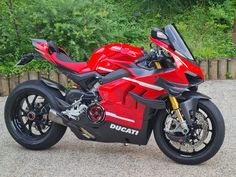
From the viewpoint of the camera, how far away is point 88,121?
434cm

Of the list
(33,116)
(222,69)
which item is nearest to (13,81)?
(33,116)

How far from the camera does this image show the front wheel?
405 cm

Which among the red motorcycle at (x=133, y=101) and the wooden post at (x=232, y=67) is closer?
the red motorcycle at (x=133, y=101)

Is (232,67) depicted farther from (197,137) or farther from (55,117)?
(55,117)

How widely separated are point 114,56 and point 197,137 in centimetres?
95

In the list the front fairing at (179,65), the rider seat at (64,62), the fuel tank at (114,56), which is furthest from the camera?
the rider seat at (64,62)

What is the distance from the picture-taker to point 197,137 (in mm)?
4152

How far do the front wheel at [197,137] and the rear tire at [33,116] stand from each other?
0.91 m

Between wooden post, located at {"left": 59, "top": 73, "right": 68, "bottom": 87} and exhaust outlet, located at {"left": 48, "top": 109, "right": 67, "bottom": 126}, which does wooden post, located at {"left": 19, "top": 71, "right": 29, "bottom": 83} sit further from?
exhaust outlet, located at {"left": 48, "top": 109, "right": 67, "bottom": 126}

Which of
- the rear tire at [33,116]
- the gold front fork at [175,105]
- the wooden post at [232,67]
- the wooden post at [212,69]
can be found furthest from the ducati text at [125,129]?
the wooden post at [232,67]

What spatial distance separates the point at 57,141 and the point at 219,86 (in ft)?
8.45

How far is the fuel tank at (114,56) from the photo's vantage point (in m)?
4.16

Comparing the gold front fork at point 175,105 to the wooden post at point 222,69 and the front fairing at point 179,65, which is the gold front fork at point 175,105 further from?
the wooden post at point 222,69

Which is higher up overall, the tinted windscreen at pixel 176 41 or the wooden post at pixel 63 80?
the tinted windscreen at pixel 176 41
